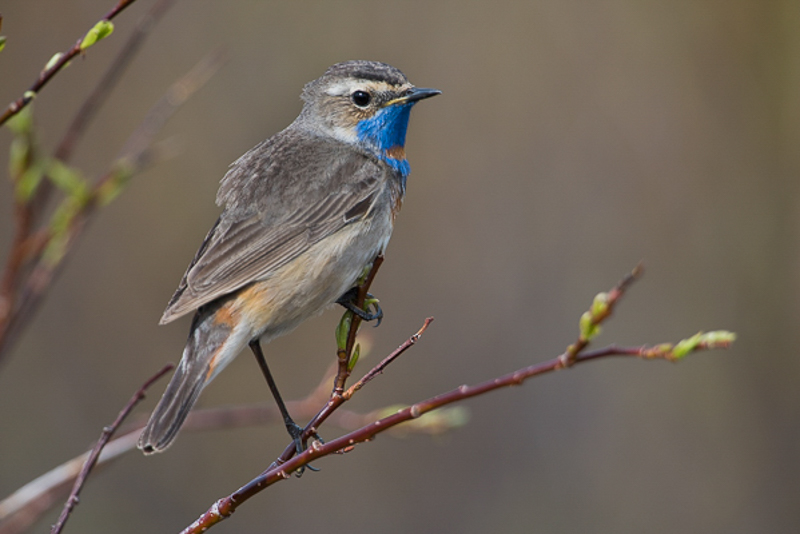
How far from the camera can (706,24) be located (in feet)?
26.5

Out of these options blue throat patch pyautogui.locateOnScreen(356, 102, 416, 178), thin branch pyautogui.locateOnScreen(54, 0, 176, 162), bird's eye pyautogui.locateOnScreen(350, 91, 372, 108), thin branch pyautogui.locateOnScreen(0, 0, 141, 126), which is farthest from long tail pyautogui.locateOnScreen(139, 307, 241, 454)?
thin branch pyautogui.locateOnScreen(0, 0, 141, 126)

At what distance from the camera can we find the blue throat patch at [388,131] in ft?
15.3

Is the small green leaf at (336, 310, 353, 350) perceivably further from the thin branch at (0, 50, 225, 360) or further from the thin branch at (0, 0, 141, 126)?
the thin branch at (0, 0, 141, 126)

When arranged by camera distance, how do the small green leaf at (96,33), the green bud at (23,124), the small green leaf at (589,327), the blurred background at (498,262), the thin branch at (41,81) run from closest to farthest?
1. the small green leaf at (589,327)
2. the thin branch at (41,81)
3. the small green leaf at (96,33)
4. the green bud at (23,124)
5. the blurred background at (498,262)

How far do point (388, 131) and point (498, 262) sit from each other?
3538mm

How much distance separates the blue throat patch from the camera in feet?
15.3

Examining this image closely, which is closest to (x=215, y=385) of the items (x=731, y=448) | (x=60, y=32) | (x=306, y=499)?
(x=306, y=499)

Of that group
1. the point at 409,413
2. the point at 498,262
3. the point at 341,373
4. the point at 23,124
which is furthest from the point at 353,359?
the point at 498,262

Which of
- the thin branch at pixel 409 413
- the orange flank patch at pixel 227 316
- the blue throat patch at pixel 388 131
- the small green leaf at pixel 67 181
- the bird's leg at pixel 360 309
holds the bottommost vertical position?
the thin branch at pixel 409 413

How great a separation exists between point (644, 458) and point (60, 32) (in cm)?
644

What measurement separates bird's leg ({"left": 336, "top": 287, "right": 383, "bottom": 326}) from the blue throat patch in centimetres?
78

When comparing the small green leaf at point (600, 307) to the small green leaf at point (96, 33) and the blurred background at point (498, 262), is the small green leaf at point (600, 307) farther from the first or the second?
the blurred background at point (498, 262)

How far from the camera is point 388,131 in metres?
4.70

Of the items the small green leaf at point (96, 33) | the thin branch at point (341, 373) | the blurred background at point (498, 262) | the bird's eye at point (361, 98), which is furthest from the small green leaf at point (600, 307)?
the blurred background at point (498, 262)
